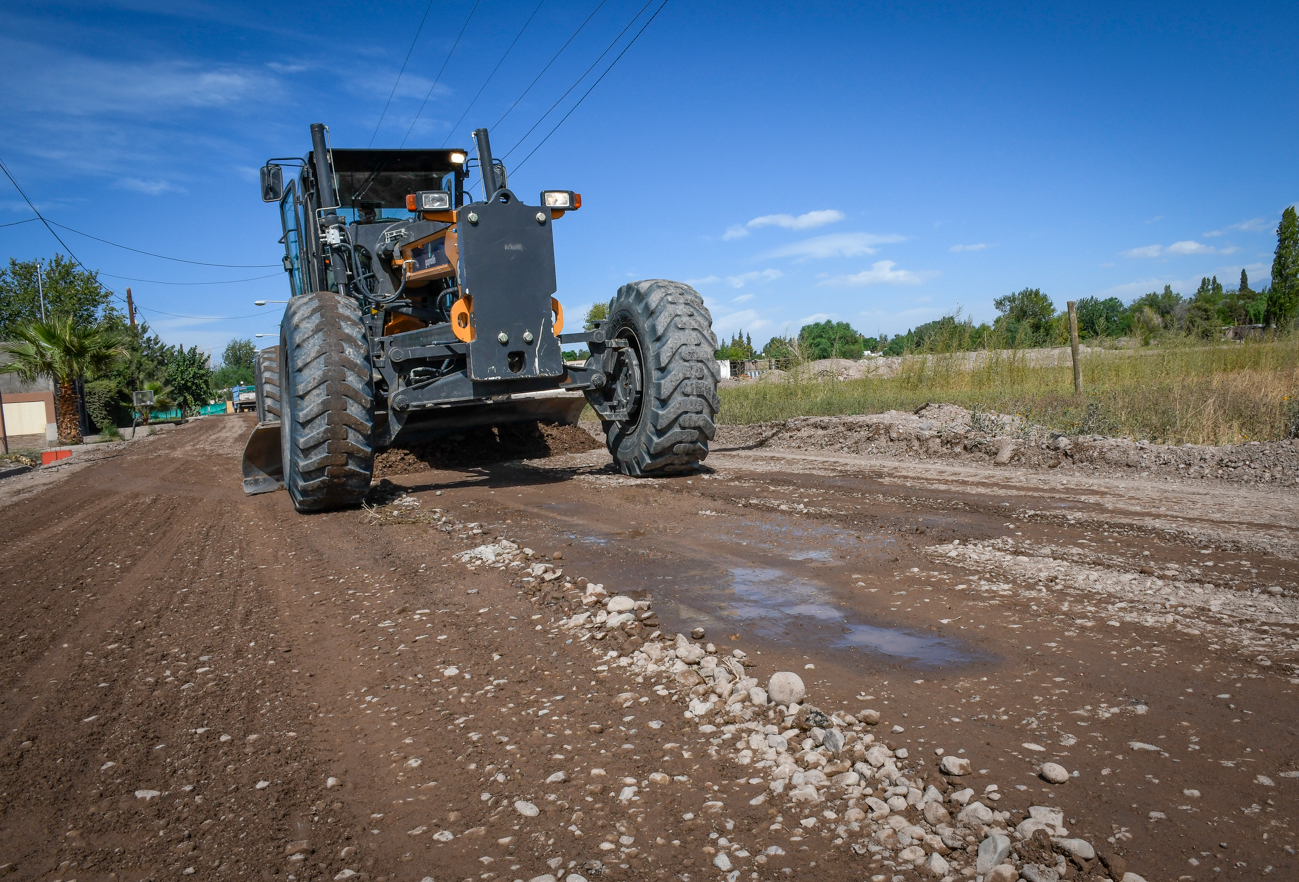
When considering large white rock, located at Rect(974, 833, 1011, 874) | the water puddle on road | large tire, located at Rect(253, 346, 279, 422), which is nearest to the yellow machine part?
large tire, located at Rect(253, 346, 279, 422)

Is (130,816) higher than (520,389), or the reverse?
(520,389)

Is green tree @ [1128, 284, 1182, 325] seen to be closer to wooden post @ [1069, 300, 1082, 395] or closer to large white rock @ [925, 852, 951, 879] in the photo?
wooden post @ [1069, 300, 1082, 395]

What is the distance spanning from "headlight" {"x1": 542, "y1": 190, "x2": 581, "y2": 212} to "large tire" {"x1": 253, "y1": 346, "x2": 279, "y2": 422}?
3.98 meters

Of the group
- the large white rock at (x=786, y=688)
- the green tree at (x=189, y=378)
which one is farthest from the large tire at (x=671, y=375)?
the green tree at (x=189, y=378)

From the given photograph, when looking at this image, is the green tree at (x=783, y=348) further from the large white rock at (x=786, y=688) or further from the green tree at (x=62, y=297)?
the green tree at (x=62, y=297)

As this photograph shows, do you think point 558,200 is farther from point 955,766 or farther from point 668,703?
point 955,766

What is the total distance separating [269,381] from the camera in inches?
368

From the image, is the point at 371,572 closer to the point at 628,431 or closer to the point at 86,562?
the point at 86,562

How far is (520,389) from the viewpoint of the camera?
285 inches

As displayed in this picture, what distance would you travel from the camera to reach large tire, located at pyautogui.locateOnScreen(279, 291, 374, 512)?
6.31m

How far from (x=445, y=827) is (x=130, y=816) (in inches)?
36.7

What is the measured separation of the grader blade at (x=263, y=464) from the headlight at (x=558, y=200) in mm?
3717

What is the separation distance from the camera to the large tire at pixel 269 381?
9.29 metres

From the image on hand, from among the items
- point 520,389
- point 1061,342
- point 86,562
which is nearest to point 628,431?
point 520,389
